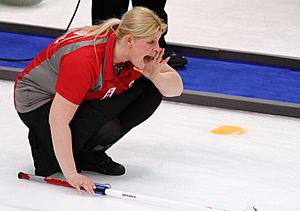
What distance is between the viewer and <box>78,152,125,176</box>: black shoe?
9.34ft

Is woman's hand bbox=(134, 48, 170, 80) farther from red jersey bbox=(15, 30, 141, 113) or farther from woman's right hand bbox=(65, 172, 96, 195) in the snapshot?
woman's right hand bbox=(65, 172, 96, 195)

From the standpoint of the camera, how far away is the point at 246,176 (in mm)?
2945

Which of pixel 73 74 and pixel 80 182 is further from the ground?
pixel 73 74

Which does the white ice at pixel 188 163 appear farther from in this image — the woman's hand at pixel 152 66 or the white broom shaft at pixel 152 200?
the woman's hand at pixel 152 66

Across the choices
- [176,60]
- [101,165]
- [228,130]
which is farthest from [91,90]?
[176,60]

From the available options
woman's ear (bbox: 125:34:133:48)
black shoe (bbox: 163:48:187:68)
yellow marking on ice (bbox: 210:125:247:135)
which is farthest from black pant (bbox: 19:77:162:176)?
black shoe (bbox: 163:48:187:68)

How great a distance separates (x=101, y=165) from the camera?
286 centimetres

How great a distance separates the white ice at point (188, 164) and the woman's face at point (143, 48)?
458mm

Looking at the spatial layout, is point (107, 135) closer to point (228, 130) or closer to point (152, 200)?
point (152, 200)

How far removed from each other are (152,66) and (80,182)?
1.42 ft

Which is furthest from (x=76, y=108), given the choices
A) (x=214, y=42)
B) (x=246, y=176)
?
(x=214, y=42)

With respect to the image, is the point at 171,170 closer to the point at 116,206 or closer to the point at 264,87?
the point at 116,206

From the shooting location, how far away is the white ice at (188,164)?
271 centimetres

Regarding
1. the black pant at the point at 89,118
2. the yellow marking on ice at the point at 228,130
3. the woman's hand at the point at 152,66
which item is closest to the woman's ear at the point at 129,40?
the woman's hand at the point at 152,66
